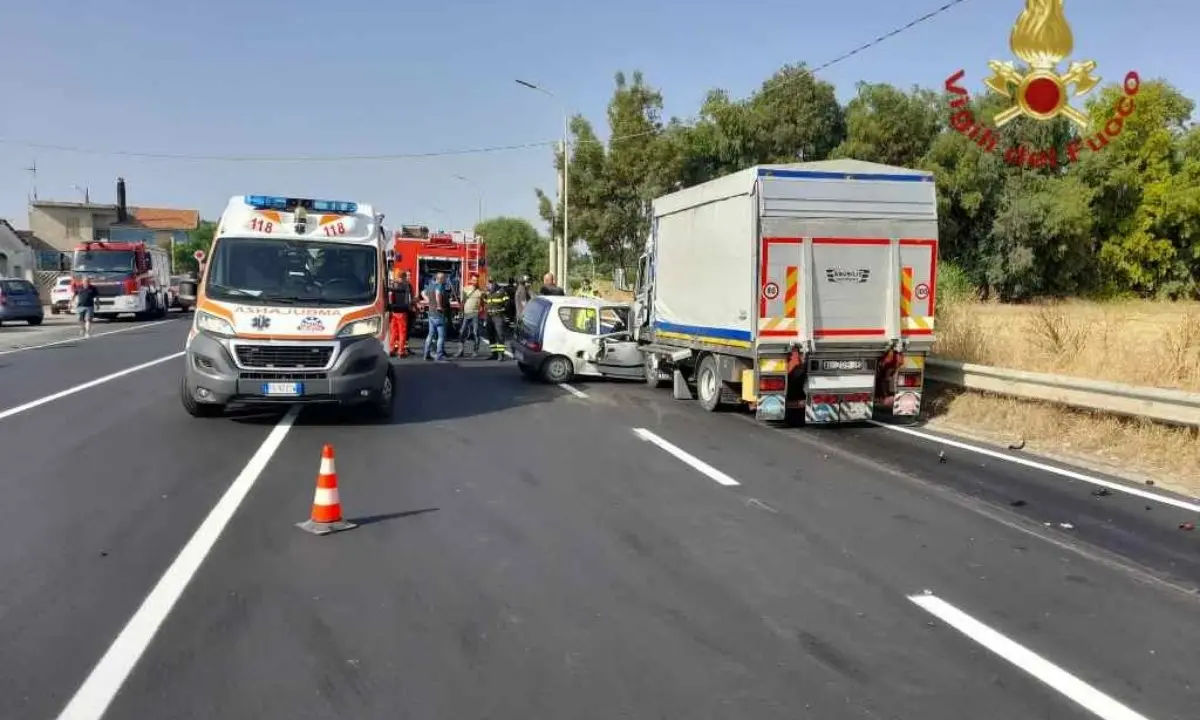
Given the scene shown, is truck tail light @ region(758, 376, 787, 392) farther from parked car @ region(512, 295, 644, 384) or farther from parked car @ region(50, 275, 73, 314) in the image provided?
parked car @ region(50, 275, 73, 314)

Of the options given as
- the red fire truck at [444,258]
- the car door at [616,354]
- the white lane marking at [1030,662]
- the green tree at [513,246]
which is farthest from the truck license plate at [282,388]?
the green tree at [513,246]

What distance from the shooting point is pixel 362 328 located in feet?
35.4

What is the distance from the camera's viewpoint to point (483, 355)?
2200 centimetres

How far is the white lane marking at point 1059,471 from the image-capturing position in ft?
25.2

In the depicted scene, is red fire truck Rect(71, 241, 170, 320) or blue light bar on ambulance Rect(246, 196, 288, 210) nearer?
blue light bar on ambulance Rect(246, 196, 288, 210)

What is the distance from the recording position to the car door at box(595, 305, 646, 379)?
16.3 m

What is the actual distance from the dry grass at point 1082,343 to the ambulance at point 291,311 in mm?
8644

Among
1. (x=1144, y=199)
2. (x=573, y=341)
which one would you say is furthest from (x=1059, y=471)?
(x=1144, y=199)

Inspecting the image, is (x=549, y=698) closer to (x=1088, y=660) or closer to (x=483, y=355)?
(x=1088, y=660)

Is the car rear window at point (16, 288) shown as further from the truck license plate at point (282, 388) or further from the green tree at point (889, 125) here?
the green tree at point (889, 125)

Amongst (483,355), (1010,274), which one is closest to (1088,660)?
(483,355)

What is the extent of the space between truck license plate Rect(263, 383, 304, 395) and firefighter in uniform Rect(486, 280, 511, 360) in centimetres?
1178

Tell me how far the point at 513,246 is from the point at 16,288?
65.9 m

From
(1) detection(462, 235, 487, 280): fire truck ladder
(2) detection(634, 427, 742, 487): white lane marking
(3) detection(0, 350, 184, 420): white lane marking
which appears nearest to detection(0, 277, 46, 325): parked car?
(1) detection(462, 235, 487, 280): fire truck ladder
